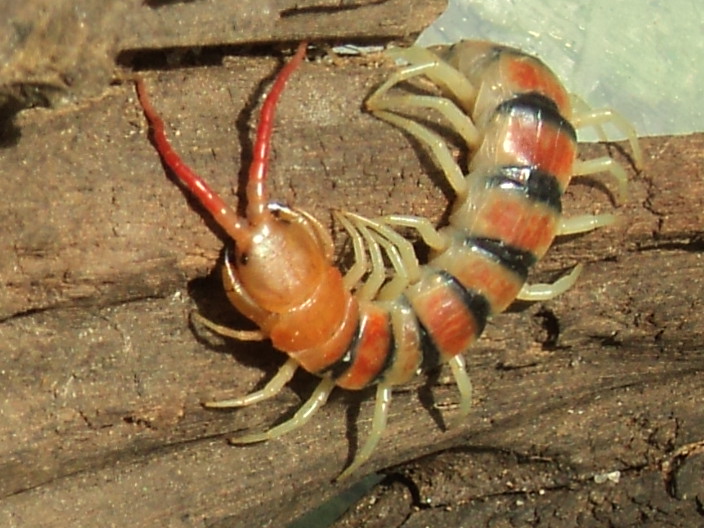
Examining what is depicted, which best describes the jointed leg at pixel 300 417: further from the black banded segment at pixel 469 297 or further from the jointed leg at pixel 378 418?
the black banded segment at pixel 469 297

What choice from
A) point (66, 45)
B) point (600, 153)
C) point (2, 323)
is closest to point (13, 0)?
point (66, 45)

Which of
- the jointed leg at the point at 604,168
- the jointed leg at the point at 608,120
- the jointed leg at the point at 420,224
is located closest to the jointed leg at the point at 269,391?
the jointed leg at the point at 420,224

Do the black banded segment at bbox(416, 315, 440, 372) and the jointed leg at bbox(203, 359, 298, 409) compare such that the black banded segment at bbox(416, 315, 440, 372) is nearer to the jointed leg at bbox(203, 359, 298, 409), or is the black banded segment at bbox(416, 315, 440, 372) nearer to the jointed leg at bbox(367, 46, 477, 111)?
the jointed leg at bbox(203, 359, 298, 409)

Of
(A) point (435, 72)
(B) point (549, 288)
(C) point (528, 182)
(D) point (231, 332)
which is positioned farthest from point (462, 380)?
(A) point (435, 72)

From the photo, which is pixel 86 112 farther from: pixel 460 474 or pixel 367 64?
pixel 460 474

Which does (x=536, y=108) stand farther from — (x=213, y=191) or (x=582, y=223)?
(x=213, y=191)
